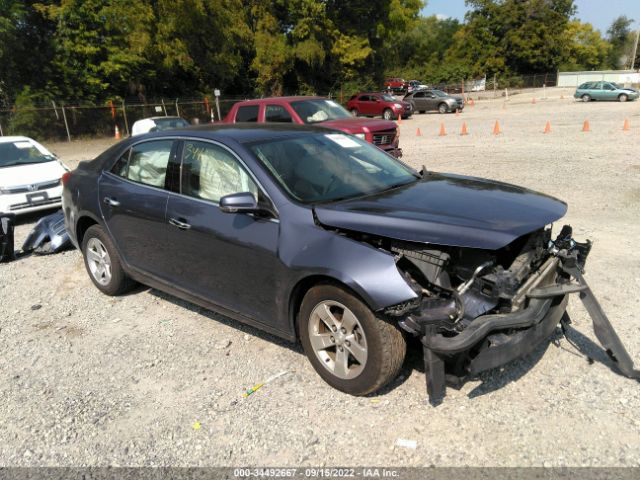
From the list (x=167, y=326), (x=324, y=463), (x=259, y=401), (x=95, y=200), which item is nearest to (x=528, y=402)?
(x=324, y=463)

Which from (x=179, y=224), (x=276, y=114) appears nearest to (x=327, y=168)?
(x=179, y=224)

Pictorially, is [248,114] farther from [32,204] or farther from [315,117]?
[32,204]

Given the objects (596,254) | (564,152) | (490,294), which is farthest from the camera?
(564,152)

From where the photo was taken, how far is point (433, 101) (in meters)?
35.3

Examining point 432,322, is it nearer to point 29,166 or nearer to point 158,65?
point 29,166

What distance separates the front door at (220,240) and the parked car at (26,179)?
6.01 meters

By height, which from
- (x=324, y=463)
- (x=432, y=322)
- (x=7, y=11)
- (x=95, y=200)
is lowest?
(x=324, y=463)

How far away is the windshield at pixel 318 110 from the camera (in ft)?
39.6

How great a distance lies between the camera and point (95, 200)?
198 inches

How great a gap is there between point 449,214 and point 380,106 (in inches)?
1151

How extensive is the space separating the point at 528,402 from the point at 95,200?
4193 millimetres

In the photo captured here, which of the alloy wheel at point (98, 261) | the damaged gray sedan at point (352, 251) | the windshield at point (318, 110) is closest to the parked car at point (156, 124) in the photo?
the windshield at point (318, 110)

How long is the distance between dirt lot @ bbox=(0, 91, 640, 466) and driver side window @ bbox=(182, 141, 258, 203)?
124 centimetres

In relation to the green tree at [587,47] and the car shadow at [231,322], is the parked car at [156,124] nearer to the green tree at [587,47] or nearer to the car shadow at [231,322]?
the car shadow at [231,322]
